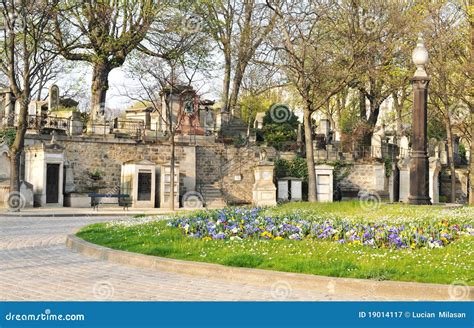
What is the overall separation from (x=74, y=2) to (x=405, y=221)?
95.1ft

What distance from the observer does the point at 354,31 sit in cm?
2886

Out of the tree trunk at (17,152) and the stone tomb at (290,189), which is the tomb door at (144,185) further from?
the stone tomb at (290,189)

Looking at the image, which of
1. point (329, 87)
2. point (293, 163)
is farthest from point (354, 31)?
point (293, 163)

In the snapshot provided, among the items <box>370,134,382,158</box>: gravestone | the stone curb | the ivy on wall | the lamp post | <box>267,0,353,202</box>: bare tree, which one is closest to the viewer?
the stone curb

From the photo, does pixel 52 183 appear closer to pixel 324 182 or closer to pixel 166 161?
pixel 166 161

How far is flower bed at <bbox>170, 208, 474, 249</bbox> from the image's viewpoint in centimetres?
1096

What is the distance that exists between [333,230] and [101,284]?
4.97 meters

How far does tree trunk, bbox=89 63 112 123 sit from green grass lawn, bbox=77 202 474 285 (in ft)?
83.2

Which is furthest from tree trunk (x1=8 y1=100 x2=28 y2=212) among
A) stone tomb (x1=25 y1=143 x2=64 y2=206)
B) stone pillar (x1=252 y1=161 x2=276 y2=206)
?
stone pillar (x1=252 y1=161 x2=276 y2=206)

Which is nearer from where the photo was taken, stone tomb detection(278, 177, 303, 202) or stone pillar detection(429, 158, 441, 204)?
stone tomb detection(278, 177, 303, 202)

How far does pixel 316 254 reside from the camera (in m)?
9.95

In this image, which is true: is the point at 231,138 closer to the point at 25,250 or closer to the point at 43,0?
the point at 43,0

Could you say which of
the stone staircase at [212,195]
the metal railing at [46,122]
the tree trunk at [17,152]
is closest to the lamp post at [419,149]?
the tree trunk at [17,152]

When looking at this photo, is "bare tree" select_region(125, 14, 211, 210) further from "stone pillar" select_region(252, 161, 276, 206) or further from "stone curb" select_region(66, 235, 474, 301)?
"stone curb" select_region(66, 235, 474, 301)
